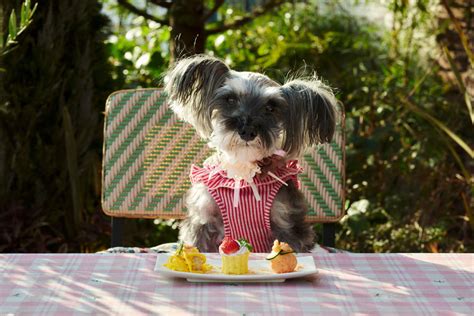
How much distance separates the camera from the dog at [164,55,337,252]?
8.98 feet

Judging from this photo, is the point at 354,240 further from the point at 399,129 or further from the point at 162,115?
the point at 162,115

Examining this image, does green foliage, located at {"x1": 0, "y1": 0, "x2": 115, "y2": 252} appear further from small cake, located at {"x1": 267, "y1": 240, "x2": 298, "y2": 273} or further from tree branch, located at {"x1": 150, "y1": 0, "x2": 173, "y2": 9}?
small cake, located at {"x1": 267, "y1": 240, "x2": 298, "y2": 273}

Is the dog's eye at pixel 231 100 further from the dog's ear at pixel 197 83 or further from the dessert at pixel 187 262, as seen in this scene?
the dessert at pixel 187 262

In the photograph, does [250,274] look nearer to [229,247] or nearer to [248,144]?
[229,247]

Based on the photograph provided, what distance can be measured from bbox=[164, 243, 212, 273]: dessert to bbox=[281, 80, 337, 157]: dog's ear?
2.68 ft

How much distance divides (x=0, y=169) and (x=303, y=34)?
250cm

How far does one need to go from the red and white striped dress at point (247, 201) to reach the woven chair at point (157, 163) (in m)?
0.29

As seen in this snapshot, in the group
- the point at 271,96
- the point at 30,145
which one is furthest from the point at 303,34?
the point at 271,96

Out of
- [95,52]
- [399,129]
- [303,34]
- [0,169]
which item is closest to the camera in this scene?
[0,169]

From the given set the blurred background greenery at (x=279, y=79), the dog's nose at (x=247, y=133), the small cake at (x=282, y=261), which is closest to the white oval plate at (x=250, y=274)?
the small cake at (x=282, y=261)

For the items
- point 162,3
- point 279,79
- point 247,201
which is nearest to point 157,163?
point 247,201

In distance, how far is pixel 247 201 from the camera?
9.60ft

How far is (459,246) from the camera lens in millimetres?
4836

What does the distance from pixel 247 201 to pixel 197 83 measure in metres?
0.44
